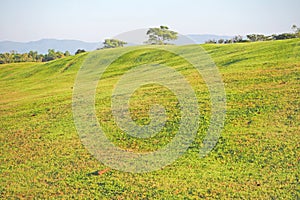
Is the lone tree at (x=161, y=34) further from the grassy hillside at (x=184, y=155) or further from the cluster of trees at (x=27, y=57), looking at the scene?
the grassy hillside at (x=184, y=155)

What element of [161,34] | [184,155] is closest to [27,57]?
[161,34]

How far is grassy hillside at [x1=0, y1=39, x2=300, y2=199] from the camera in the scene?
870 centimetres

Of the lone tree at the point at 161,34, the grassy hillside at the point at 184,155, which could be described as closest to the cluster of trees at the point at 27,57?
the lone tree at the point at 161,34

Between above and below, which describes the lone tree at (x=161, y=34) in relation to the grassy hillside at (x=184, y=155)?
above

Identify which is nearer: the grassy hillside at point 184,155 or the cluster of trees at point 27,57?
the grassy hillside at point 184,155

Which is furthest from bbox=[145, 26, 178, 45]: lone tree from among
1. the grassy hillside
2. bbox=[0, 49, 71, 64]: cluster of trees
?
the grassy hillside

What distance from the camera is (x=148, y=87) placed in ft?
64.9

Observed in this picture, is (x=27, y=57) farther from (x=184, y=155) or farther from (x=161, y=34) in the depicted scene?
(x=184, y=155)

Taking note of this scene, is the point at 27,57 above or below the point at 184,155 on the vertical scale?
above

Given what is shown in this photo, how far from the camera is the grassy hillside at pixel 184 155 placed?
28.6 feet

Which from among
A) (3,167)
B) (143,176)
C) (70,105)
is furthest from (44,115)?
(143,176)

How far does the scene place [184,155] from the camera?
10539 millimetres

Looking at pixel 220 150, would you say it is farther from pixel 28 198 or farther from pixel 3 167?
pixel 3 167

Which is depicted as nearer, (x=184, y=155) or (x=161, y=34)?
(x=184, y=155)
